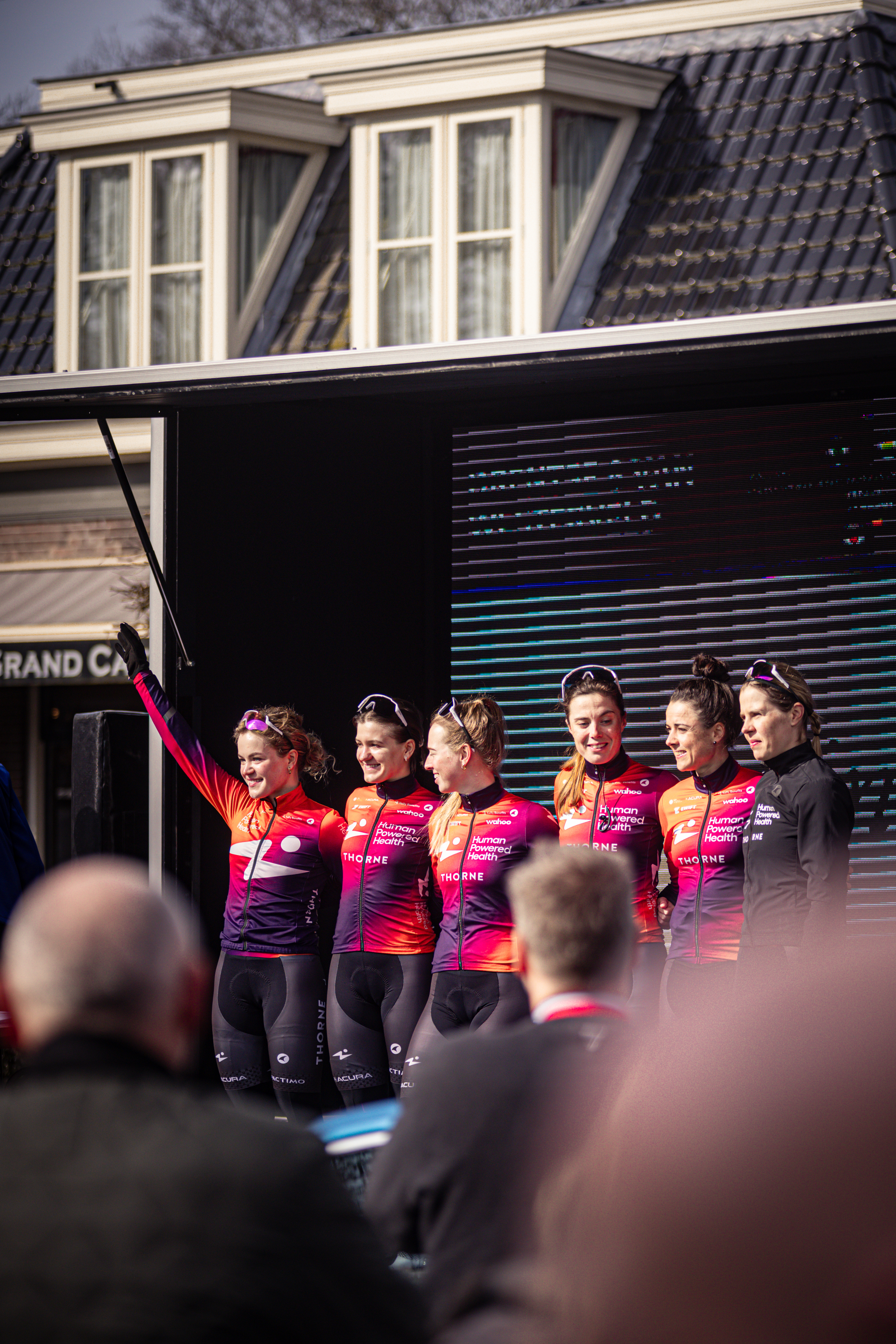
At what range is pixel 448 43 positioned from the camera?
42.7 ft

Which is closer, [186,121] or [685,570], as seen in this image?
[685,570]

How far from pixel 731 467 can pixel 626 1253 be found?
17.5 feet

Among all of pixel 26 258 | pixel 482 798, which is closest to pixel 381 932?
pixel 482 798

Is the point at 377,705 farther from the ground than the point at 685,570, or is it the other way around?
the point at 685,570

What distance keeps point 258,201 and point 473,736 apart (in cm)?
928

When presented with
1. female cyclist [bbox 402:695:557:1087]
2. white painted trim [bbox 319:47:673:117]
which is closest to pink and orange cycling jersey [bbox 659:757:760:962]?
female cyclist [bbox 402:695:557:1087]

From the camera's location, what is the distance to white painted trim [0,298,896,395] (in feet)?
15.2

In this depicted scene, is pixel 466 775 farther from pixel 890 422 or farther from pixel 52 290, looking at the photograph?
pixel 52 290

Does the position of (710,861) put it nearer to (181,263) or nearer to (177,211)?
(181,263)

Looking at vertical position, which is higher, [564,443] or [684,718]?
[564,443]

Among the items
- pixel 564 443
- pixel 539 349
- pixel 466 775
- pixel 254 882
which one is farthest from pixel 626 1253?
pixel 564 443

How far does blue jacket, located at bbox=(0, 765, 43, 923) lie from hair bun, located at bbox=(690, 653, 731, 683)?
2.67m

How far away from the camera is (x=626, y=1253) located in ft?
4.32

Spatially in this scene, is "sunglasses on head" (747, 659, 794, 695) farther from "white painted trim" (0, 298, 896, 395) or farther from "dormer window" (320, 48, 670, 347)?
"dormer window" (320, 48, 670, 347)
